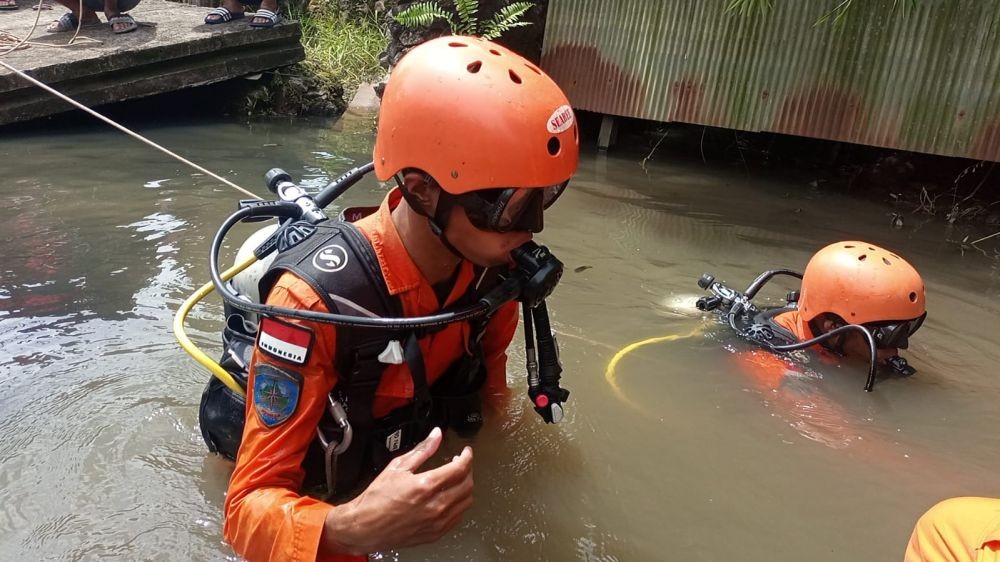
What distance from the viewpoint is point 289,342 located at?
1785 mm

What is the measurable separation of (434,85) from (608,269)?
3.14 m

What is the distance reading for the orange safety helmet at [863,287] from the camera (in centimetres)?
356

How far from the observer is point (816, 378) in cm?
363

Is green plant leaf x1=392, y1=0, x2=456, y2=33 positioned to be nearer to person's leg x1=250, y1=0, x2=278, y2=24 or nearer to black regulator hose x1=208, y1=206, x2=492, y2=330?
person's leg x1=250, y1=0, x2=278, y2=24

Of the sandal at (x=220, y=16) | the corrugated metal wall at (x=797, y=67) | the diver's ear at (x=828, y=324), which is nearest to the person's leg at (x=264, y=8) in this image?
the sandal at (x=220, y=16)

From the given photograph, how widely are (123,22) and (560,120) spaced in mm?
8657

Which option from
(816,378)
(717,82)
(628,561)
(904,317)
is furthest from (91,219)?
(717,82)

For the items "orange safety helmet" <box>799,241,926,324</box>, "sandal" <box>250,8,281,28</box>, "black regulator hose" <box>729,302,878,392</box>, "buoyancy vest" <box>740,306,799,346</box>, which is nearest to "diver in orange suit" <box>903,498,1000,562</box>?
"black regulator hose" <box>729,302,878,392</box>

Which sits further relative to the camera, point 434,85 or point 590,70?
point 590,70

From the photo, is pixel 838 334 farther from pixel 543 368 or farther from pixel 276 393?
pixel 276 393

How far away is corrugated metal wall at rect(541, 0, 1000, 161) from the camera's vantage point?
6.09 meters

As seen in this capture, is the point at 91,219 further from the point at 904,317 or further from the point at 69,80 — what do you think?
the point at 904,317

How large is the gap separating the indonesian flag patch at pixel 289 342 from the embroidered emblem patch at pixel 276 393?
5 centimetres

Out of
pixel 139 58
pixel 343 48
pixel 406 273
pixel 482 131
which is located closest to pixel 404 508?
pixel 406 273
